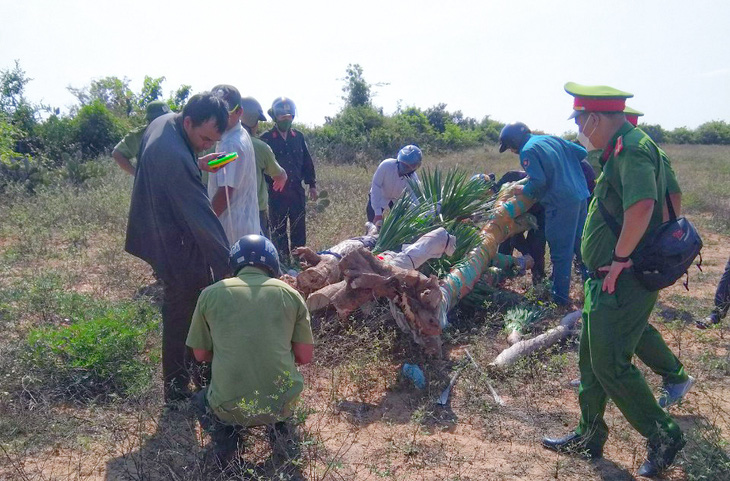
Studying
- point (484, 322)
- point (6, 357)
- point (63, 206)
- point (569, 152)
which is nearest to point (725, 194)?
point (569, 152)

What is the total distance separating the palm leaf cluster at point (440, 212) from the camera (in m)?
5.73

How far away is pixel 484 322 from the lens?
5836 mm

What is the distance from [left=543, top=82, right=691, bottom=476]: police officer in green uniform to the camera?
3.07m

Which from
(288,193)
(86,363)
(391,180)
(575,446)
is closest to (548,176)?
(391,180)

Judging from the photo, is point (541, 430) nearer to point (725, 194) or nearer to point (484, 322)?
point (484, 322)

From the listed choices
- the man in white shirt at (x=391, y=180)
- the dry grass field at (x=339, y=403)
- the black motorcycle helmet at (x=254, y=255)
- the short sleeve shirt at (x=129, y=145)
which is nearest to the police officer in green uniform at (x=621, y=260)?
the dry grass field at (x=339, y=403)

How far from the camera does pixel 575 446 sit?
3482mm

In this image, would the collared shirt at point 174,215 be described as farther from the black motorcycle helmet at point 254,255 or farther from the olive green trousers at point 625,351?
the olive green trousers at point 625,351

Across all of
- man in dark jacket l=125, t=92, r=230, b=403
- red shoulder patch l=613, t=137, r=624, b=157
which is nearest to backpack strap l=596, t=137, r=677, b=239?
red shoulder patch l=613, t=137, r=624, b=157

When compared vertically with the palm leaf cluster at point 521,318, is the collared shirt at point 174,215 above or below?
above

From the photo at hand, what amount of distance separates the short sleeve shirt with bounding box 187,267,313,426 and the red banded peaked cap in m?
1.90

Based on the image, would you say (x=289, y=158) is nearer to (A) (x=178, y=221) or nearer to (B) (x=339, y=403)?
(A) (x=178, y=221)

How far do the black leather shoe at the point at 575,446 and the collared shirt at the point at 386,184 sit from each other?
364 cm

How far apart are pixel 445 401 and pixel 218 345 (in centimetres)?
179
